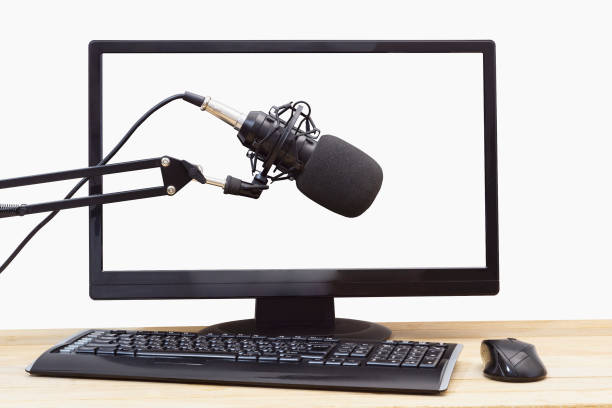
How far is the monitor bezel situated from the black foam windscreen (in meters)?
0.22

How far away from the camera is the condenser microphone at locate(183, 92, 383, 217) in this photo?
39.9 inches

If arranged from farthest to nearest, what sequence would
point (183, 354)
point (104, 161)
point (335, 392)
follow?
point (104, 161) < point (183, 354) < point (335, 392)

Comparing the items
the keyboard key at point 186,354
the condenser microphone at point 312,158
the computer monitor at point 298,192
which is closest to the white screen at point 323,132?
the computer monitor at point 298,192

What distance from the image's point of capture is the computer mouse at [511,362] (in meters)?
0.86

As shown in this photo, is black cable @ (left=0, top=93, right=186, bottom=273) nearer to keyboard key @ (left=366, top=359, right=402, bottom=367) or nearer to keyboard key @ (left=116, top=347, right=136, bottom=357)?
keyboard key @ (left=116, top=347, right=136, bottom=357)

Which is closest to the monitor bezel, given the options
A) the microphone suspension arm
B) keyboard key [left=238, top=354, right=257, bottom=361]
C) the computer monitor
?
the computer monitor

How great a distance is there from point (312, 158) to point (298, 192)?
201 mm

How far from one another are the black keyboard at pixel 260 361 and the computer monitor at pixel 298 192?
201 mm

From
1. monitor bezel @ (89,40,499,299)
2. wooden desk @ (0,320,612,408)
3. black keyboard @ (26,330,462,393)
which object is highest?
monitor bezel @ (89,40,499,299)

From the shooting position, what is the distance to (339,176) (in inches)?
39.8

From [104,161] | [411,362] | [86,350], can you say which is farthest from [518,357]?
[104,161]

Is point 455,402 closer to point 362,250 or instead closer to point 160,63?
point 362,250

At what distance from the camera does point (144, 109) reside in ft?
4.03

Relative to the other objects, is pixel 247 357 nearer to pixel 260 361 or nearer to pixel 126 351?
pixel 260 361
